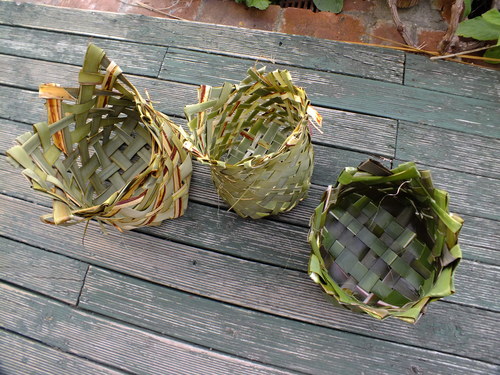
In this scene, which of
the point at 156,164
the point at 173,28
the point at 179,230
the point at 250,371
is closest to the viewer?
the point at 156,164

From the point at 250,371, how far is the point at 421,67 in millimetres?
842

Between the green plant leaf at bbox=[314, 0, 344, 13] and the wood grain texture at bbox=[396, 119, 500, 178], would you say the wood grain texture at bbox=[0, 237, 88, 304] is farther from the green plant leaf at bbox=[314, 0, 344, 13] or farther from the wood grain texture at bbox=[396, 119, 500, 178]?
the green plant leaf at bbox=[314, 0, 344, 13]

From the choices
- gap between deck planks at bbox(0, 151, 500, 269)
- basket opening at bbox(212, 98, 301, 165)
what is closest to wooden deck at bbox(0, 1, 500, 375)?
gap between deck planks at bbox(0, 151, 500, 269)

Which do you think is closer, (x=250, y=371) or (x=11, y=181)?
(x=250, y=371)

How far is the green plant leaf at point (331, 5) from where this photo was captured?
1242 mm

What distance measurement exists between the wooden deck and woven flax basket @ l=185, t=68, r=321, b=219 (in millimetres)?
122

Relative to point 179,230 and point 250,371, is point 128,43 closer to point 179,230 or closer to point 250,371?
point 179,230

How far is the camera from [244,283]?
0.92 metres

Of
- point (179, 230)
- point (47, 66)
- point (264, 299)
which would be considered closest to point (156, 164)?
point (179, 230)

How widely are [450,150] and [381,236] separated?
1.01 ft

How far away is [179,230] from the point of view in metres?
0.97

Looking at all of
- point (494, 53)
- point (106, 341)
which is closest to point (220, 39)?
point (494, 53)

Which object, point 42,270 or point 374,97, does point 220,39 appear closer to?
point 374,97

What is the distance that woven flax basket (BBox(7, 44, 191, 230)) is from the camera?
0.72 metres
